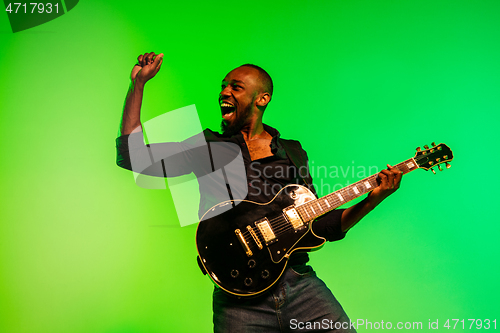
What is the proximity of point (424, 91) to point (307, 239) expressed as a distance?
177 cm

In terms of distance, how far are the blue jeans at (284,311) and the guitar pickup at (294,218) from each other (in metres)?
0.21

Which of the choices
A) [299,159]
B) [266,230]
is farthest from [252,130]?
[266,230]

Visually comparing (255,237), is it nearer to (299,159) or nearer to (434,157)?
(299,159)

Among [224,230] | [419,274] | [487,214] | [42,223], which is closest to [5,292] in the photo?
[42,223]

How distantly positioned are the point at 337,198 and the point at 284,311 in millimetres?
654

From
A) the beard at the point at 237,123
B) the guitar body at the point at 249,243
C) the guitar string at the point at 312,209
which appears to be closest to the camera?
the guitar body at the point at 249,243

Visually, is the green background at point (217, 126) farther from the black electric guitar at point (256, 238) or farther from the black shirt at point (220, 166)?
the black electric guitar at point (256, 238)

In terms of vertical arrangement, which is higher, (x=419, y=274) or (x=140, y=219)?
(x=140, y=219)

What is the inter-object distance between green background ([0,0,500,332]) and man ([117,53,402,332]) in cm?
52

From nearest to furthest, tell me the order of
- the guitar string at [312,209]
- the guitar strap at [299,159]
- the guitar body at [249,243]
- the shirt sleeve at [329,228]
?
the guitar body at [249,243] → the guitar string at [312,209] → the shirt sleeve at [329,228] → the guitar strap at [299,159]

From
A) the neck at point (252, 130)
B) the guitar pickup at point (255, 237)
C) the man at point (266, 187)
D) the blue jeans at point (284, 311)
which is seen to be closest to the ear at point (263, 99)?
the man at point (266, 187)

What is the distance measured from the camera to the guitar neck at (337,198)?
69.6 inches

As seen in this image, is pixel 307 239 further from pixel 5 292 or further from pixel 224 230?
pixel 5 292

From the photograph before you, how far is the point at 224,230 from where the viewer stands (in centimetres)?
162
